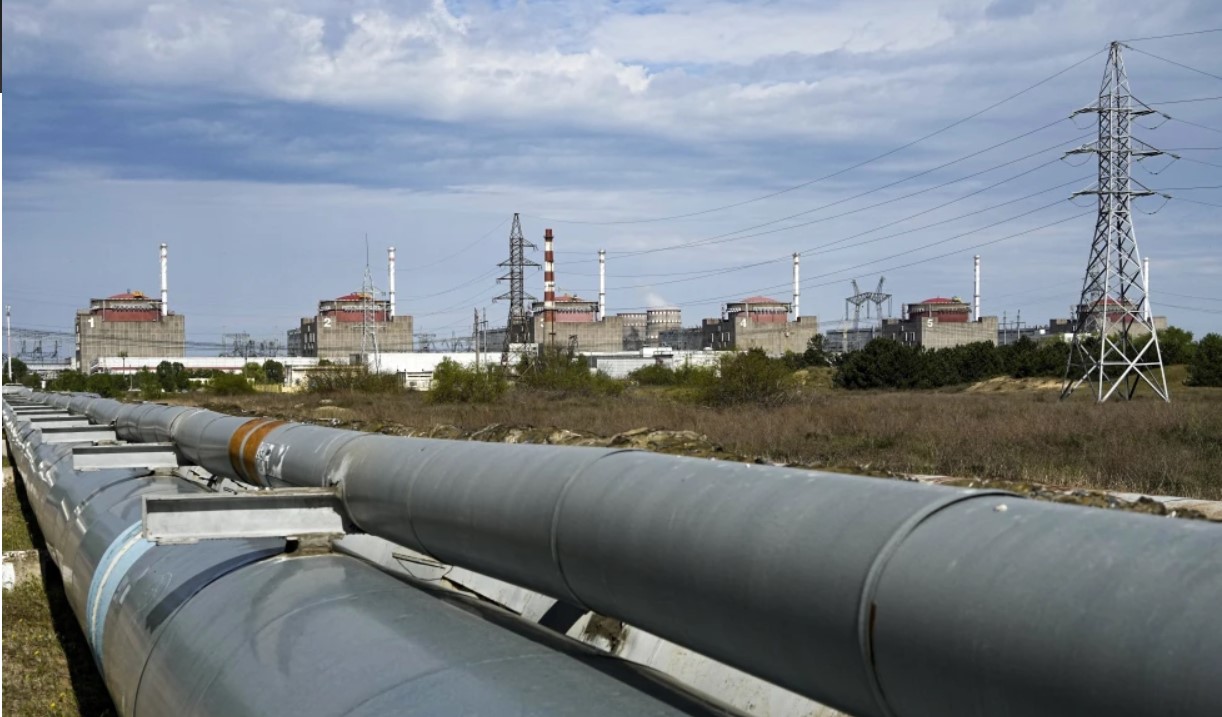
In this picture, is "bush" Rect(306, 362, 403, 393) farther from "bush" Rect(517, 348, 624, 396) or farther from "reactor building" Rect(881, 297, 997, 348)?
"reactor building" Rect(881, 297, 997, 348)

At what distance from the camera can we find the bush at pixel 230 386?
73.7 metres

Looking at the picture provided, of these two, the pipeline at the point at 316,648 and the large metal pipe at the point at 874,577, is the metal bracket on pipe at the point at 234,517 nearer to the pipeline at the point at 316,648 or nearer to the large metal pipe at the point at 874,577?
the pipeline at the point at 316,648

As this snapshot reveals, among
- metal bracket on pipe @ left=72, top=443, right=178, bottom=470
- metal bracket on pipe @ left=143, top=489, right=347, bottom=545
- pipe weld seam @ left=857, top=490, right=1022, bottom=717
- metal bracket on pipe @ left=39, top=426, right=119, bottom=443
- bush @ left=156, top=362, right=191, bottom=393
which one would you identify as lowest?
bush @ left=156, top=362, right=191, bottom=393

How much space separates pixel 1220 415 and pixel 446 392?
33.8m

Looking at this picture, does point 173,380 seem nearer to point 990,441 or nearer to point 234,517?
point 990,441

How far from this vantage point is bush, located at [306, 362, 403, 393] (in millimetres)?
60094

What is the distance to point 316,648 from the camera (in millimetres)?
3008

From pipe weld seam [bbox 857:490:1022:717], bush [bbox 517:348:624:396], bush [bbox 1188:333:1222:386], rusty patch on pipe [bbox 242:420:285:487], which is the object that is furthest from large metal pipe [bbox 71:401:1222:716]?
bush [bbox 1188:333:1222:386]

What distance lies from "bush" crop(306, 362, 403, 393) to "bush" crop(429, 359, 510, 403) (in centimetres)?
1103

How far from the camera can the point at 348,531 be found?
4.48 meters

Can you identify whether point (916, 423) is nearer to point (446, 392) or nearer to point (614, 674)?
point (614, 674)

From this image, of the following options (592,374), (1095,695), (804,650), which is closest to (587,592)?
(804,650)

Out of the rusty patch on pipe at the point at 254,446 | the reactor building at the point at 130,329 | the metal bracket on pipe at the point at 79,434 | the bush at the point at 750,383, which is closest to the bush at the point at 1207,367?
the bush at the point at 750,383

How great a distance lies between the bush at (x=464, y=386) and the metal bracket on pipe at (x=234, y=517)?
42.0m
